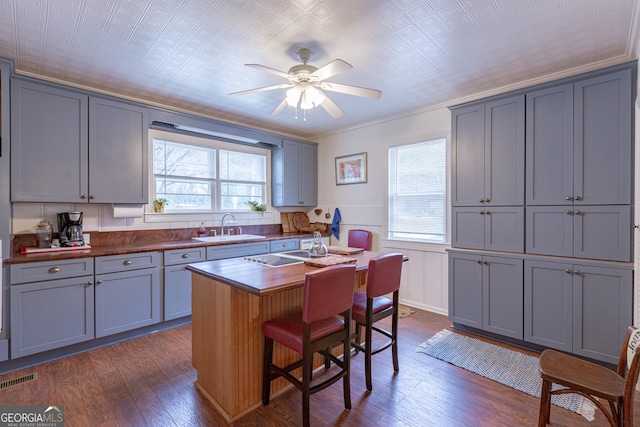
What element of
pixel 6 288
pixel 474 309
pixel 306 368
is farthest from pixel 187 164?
pixel 474 309

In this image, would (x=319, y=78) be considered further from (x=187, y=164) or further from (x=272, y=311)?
(x=187, y=164)

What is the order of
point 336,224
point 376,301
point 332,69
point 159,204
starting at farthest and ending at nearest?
point 336,224, point 159,204, point 376,301, point 332,69

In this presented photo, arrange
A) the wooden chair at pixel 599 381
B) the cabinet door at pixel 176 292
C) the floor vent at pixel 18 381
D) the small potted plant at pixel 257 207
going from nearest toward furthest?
the wooden chair at pixel 599 381
the floor vent at pixel 18 381
the cabinet door at pixel 176 292
the small potted plant at pixel 257 207

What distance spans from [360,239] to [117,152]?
3053mm

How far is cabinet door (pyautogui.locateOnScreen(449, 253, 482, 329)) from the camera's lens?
302cm

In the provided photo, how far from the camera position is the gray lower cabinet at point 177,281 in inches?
126

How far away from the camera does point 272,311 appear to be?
2082 millimetres

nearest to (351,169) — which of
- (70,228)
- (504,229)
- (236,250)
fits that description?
(236,250)

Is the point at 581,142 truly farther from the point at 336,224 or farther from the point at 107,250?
the point at 107,250

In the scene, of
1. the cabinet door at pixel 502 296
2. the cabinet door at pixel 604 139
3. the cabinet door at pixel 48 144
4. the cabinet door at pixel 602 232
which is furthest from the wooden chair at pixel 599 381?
the cabinet door at pixel 48 144

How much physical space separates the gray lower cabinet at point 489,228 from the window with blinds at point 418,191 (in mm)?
506

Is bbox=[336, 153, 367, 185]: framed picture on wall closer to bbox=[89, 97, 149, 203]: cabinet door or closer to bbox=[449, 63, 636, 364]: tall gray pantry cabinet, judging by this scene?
bbox=[449, 63, 636, 364]: tall gray pantry cabinet

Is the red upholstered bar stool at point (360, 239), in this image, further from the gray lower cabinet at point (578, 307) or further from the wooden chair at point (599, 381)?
the wooden chair at point (599, 381)

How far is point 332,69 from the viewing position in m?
2.03
